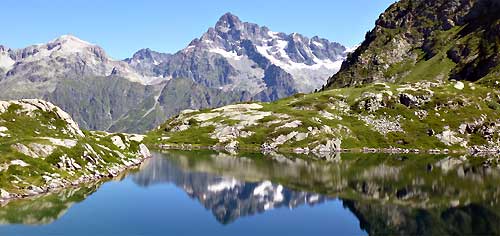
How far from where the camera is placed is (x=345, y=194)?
11094 cm

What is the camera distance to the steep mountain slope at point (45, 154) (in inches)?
3701

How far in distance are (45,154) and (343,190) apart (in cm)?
6675

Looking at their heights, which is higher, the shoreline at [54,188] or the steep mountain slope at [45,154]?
the steep mountain slope at [45,154]

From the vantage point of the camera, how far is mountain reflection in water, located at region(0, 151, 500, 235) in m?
79.4

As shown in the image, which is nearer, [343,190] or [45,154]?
[45,154]

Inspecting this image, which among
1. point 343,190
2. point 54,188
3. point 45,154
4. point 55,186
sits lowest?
point 343,190

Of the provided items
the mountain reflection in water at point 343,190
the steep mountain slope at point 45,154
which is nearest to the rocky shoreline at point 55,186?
the steep mountain slope at point 45,154

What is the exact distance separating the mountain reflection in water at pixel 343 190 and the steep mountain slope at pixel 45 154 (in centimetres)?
430

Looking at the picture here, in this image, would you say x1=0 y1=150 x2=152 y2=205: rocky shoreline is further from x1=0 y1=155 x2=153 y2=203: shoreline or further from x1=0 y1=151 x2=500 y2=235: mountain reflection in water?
x1=0 y1=151 x2=500 y2=235: mountain reflection in water

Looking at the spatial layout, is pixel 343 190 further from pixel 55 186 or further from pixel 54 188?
pixel 54 188

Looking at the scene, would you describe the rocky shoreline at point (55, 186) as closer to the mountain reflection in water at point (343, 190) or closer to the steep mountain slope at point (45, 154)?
the steep mountain slope at point (45, 154)

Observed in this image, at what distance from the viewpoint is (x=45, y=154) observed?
106000mm

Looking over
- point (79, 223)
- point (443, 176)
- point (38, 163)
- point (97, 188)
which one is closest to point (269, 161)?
point (443, 176)

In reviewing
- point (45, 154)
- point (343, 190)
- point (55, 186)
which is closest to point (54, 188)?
point (55, 186)
